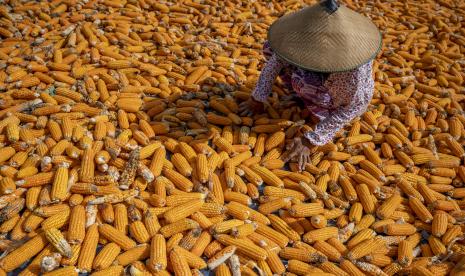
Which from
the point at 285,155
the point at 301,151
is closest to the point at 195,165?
the point at 285,155

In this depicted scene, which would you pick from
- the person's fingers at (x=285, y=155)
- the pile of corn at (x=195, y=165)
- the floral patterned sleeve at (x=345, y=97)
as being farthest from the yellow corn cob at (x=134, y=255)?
the floral patterned sleeve at (x=345, y=97)

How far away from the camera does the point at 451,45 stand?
19.9 feet

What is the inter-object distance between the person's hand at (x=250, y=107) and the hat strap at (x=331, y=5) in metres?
1.42

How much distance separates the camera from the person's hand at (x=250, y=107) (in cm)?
413

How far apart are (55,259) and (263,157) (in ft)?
6.83

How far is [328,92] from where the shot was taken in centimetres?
364

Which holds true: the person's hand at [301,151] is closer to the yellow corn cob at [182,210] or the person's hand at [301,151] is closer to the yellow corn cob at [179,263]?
the yellow corn cob at [182,210]

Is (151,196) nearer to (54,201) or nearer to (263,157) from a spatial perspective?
(54,201)

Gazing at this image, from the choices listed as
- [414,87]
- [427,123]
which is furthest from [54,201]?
[414,87]

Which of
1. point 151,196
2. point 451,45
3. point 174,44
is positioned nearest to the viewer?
point 151,196

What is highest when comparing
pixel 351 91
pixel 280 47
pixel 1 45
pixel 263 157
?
pixel 280 47

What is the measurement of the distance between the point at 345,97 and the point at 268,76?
90 centimetres

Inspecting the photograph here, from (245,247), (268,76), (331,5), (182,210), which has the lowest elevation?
(245,247)

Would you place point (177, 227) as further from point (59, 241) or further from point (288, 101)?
point (288, 101)
